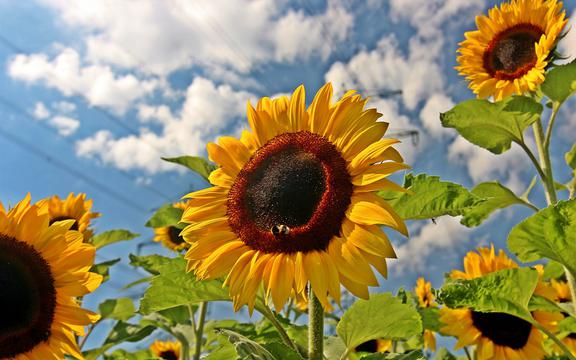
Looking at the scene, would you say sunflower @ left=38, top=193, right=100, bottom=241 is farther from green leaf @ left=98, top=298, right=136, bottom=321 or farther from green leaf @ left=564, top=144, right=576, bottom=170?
green leaf @ left=564, top=144, right=576, bottom=170

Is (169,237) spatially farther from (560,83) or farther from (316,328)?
(316,328)

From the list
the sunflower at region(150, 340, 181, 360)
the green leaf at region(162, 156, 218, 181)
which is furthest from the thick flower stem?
the sunflower at region(150, 340, 181, 360)

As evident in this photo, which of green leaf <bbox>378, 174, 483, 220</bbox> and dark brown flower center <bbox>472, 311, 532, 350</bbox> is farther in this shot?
dark brown flower center <bbox>472, 311, 532, 350</bbox>

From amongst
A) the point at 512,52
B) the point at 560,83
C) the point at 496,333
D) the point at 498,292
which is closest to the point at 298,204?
the point at 498,292

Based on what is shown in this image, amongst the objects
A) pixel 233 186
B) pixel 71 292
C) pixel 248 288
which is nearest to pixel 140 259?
pixel 71 292

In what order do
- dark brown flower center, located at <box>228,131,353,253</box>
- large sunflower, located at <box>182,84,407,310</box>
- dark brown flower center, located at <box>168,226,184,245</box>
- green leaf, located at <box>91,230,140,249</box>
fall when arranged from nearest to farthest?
1. large sunflower, located at <box>182,84,407,310</box>
2. dark brown flower center, located at <box>228,131,353,253</box>
3. green leaf, located at <box>91,230,140,249</box>
4. dark brown flower center, located at <box>168,226,184,245</box>

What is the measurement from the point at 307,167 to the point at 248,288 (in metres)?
0.46

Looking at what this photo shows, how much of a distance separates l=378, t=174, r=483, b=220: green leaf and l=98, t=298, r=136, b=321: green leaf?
2.40 metres

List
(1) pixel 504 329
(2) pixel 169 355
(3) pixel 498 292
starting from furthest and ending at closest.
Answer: (2) pixel 169 355 < (1) pixel 504 329 < (3) pixel 498 292

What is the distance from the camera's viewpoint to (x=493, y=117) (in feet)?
10.6

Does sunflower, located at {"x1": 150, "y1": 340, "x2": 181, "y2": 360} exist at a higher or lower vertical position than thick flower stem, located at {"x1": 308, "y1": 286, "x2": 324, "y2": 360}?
higher

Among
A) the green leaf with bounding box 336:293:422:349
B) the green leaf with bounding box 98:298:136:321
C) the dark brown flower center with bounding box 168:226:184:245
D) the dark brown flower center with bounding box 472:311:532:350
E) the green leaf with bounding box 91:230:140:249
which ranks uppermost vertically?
the dark brown flower center with bounding box 168:226:184:245

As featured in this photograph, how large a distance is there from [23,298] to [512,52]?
128 inches

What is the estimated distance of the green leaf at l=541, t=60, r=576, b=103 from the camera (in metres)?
3.21
